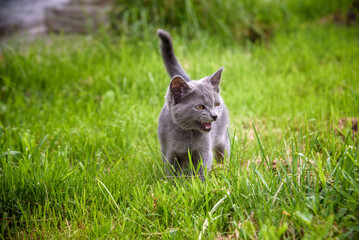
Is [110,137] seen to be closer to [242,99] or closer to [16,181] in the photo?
[16,181]

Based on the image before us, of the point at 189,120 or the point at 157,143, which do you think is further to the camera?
the point at 157,143

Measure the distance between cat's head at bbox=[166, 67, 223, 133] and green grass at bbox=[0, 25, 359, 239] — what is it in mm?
350

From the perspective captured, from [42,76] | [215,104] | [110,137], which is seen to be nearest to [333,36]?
[215,104]

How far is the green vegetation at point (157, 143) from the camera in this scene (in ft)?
5.63

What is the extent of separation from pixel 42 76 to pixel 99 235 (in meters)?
2.89

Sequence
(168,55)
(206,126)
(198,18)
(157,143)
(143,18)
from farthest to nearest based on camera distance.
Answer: (198,18) < (143,18) < (157,143) < (168,55) < (206,126)

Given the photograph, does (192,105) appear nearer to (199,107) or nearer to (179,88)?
(199,107)

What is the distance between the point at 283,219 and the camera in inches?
62.9

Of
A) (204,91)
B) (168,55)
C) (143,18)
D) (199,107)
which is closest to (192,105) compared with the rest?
(199,107)

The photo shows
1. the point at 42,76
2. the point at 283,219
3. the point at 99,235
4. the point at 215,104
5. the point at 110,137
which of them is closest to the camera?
the point at 283,219

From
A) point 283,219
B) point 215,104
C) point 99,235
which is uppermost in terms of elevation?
point 215,104

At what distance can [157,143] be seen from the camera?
9.56 ft

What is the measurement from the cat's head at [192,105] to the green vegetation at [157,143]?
14.1 inches

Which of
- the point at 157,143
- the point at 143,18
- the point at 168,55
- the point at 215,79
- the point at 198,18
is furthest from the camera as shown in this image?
the point at 198,18
